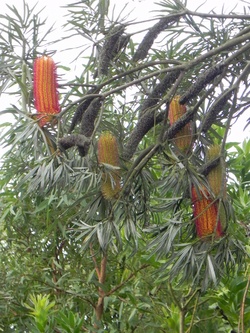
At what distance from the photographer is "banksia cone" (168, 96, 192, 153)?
1.93 metres

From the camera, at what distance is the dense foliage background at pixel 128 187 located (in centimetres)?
187

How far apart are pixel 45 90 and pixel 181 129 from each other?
36 cm

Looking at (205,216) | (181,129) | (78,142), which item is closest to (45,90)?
(78,142)

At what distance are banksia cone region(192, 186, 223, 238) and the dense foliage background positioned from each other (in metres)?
0.03

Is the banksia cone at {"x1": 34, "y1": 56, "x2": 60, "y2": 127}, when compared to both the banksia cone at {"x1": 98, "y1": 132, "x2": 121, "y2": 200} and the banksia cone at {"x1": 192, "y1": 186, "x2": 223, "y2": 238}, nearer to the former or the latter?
the banksia cone at {"x1": 98, "y1": 132, "x2": 121, "y2": 200}

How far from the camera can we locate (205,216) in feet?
5.97

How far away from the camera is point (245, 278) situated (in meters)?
2.53

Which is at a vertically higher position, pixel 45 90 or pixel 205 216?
pixel 45 90

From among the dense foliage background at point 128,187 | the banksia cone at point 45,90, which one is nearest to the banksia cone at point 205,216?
the dense foliage background at point 128,187

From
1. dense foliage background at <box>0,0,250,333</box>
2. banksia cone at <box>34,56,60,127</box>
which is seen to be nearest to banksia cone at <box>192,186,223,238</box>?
dense foliage background at <box>0,0,250,333</box>

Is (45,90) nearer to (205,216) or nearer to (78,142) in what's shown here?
(78,142)

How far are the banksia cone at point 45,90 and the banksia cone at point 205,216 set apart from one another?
0.42 meters

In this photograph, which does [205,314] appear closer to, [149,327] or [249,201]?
[149,327]

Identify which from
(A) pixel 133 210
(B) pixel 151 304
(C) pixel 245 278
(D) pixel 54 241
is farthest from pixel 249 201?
(A) pixel 133 210
